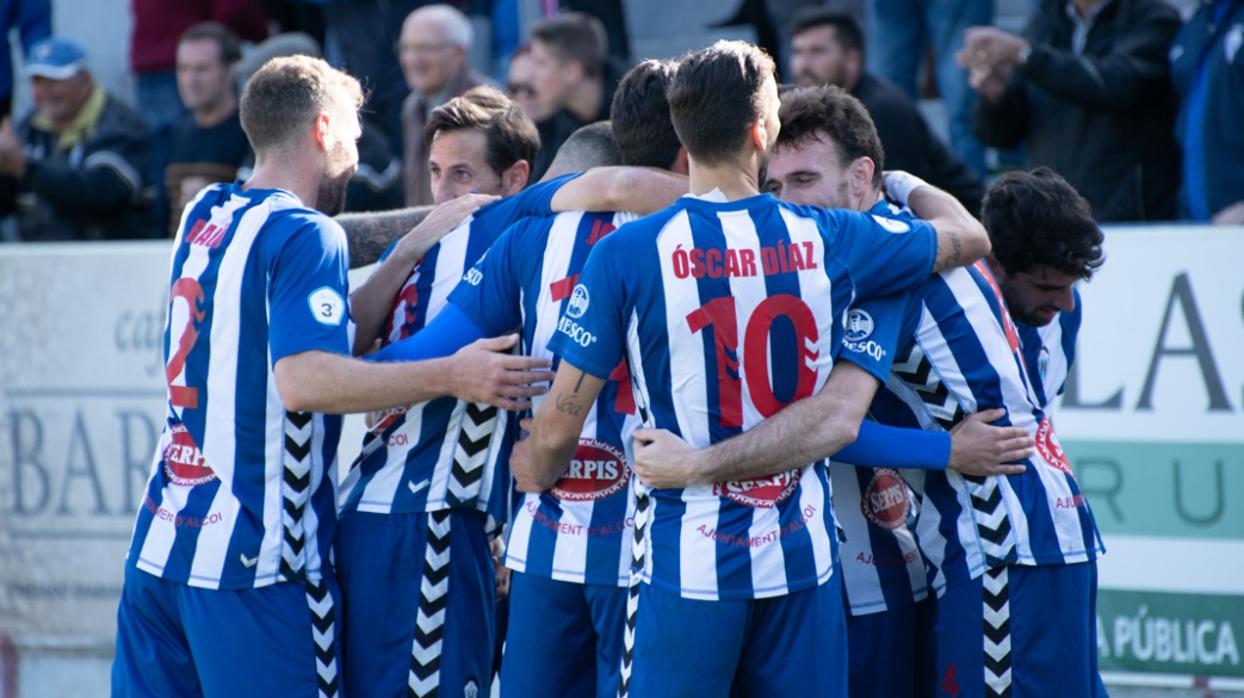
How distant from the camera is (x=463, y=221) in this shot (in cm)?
421

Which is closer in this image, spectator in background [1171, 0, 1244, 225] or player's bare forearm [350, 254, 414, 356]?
player's bare forearm [350, 254, 414, 356]

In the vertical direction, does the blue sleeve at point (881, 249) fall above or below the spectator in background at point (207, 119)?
below

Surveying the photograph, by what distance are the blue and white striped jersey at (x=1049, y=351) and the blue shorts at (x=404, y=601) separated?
1.73 meters

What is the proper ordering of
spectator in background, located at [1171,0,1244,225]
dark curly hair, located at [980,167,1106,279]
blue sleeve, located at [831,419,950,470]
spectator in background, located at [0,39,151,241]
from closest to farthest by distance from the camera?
1. blue sleeve, located at [831,419,950,470]
2. dark curly hair, located at [980,167,1106,279]
3. spectator in background, located at [1171,0,1244,225]
4. spectator in background, located at [0,39,151,241]

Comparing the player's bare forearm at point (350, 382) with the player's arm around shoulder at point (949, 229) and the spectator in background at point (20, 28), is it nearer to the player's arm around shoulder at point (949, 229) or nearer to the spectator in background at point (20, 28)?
the player's arm around shoulder at point (949, 229)

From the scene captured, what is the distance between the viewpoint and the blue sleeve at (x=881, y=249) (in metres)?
3.56

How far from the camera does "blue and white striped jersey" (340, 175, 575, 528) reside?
4133mm

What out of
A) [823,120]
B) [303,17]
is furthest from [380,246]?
[303,17]

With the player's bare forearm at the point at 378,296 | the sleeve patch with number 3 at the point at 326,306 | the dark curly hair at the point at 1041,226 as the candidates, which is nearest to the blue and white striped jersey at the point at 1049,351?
the dark curly hair at the point at 1041,226

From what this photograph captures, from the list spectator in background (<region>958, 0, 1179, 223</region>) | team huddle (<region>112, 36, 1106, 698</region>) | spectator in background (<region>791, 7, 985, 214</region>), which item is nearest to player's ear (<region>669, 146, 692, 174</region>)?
team huddle (<region>112, 36, 1106, 698</region>)

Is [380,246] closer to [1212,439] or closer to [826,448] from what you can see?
[826,448]

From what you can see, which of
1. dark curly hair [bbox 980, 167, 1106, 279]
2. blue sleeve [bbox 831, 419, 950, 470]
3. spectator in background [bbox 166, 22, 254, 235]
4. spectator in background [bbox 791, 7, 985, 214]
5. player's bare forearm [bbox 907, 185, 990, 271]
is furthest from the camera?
Answer: spectator in background [bbox 166, 22, 254, 235]

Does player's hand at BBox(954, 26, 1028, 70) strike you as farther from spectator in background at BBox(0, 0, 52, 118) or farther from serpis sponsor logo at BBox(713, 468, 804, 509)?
spectator in background at BBox(0, 0, 52, 118)

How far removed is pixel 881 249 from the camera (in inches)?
142
